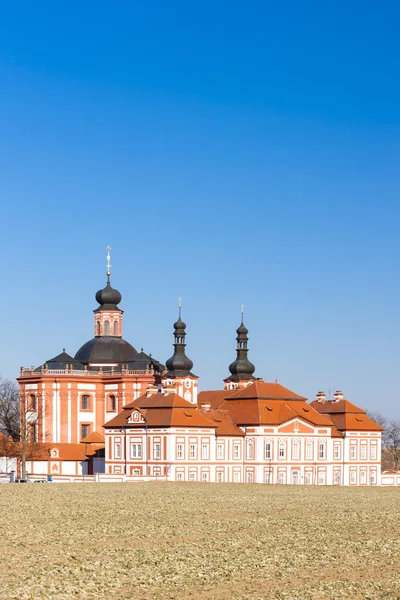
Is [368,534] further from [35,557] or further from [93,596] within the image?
[93,596]

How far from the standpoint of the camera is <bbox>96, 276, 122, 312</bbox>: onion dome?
116188 mm

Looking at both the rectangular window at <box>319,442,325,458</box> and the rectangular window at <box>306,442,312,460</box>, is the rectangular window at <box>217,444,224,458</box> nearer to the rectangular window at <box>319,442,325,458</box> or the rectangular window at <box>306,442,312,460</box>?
the rectangular window at <box>306,442,312,460</box>

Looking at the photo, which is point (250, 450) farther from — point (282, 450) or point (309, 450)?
point (309, 450)

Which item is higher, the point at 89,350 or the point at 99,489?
the point at 89,350

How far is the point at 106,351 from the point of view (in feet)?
378

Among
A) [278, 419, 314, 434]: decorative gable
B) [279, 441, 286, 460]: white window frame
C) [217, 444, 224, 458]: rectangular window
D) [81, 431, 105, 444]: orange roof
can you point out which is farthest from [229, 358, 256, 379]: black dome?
[217, 444, 224, 458]: rectangular window

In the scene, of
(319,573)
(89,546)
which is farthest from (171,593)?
(89,546)

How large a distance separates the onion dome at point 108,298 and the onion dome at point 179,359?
829 cm

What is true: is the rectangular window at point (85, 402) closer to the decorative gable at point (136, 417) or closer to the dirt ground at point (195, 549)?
the decorative gable at point (136, 417)

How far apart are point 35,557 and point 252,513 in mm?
16891

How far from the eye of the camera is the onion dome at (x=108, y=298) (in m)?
116

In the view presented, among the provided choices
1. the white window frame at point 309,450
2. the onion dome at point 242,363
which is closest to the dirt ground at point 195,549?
the white window frame at point 309,450

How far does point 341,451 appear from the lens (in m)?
110

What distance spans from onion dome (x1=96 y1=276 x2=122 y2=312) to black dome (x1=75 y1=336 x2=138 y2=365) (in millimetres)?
3057
